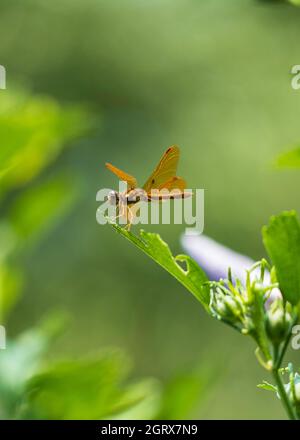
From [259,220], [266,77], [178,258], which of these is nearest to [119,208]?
[178,258]

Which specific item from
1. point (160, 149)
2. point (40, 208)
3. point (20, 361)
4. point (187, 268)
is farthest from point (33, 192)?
point (160, 149)

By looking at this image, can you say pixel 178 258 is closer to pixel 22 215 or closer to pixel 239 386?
pixel 22 215

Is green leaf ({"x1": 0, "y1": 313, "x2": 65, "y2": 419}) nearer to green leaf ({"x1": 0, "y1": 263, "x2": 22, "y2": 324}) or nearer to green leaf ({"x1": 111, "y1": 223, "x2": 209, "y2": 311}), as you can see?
green leaf ({"x1": 0, "y1": 263, "x2": 22, "y2": 324})

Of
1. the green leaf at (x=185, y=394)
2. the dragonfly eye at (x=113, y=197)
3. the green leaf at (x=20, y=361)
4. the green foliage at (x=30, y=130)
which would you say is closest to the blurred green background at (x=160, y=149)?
the green foliage at (x=30, y=130)

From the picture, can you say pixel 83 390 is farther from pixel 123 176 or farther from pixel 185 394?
pixel 123 176

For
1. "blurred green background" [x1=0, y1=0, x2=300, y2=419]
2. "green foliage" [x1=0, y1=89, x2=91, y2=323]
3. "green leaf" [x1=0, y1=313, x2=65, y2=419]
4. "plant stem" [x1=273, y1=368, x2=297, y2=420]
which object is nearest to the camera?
"plant stem" [x1=273, y1=368, x2=297, y2=420]

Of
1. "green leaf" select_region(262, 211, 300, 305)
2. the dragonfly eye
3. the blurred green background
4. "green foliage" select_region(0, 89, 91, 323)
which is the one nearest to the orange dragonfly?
the dragonfly eye
